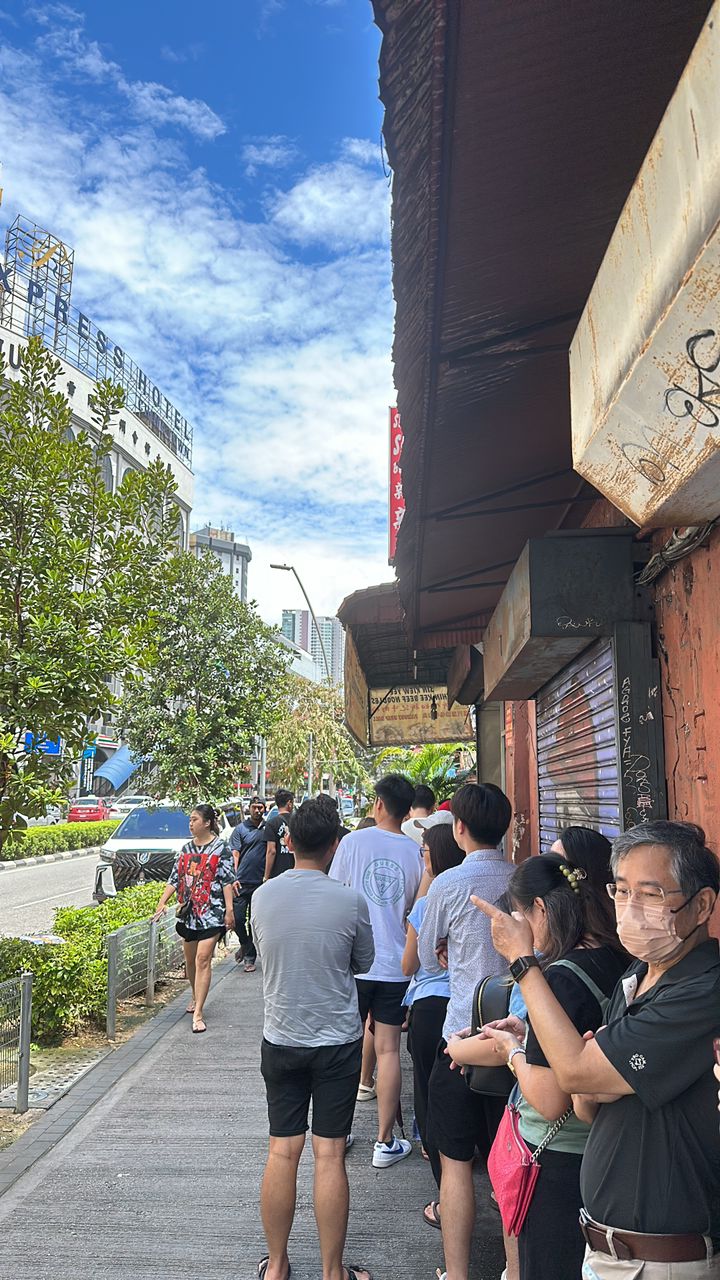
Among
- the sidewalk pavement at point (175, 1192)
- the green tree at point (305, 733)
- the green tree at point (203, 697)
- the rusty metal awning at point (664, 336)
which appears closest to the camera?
the rusty metal awning at point (664, 336)

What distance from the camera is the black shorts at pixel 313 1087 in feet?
11.7

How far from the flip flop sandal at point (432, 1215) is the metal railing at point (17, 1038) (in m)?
2.57

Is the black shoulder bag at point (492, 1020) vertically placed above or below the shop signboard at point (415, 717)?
below

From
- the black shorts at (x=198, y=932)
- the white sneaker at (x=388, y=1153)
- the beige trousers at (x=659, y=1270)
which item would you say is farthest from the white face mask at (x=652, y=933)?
the black shorts at (x=198, y=932)

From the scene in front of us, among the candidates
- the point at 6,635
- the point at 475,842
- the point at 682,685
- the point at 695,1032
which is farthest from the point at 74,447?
the point at 695,1032

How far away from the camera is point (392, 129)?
6.79 ft

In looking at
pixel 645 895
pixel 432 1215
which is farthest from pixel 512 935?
pixel 432 1215

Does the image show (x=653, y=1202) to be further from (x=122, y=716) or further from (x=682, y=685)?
(x=122, y=716)

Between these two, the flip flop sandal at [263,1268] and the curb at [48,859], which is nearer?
the flip flop sandal at [263,1268]

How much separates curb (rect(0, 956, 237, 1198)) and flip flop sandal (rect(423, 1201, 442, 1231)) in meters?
1.96

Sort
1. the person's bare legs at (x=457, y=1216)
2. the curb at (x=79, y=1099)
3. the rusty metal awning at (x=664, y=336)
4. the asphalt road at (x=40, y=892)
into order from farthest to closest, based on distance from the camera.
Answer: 1. the asphalt road at (x=40, y=892)
2. the curb at (x=79, y=1099)
3. the person's bare legs at (x=457, y=1216)
4. the rusty metal awning at (x=664, y=336)

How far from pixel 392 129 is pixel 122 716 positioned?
13156 millimetres

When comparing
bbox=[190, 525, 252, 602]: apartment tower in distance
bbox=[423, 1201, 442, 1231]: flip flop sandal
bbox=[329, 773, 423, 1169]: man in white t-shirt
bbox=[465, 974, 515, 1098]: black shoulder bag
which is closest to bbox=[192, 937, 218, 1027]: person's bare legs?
bbox=[329, 773, 423, 1169]: man in white t-shirt

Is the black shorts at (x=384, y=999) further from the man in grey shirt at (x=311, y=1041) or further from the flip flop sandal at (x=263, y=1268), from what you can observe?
the flip flop sandal at (x=263, y=1268)
